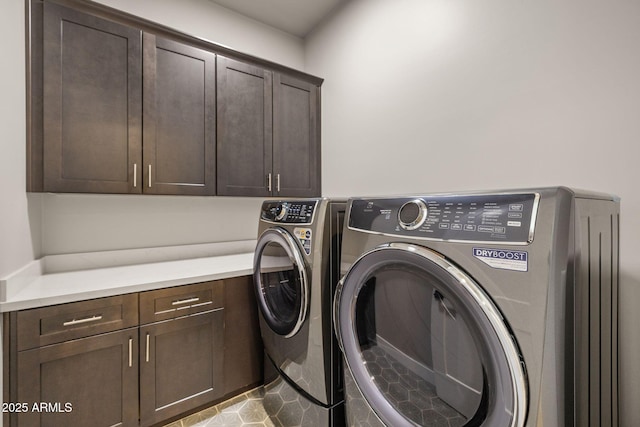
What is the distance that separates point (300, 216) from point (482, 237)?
88 cm

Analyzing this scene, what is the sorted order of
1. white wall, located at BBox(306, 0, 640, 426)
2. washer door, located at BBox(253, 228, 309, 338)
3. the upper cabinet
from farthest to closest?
the upper cabinet
washer door, located at BBox(253, 228, 309, 338)
white wall, located at BBox(306, 0, 640, 426)

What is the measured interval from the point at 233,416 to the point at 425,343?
1442 mm

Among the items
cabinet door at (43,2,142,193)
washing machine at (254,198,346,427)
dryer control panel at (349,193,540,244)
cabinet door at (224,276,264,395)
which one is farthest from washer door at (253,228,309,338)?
cabinet door at (43,2,142,193)

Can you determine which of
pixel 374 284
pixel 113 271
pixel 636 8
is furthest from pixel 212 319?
pixel 636 8

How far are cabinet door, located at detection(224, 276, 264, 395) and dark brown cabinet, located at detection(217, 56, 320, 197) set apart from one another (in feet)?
2.34

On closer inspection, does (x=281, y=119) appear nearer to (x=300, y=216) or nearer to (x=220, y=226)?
(x=220, y=226)

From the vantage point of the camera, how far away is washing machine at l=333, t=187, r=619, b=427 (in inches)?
26.5

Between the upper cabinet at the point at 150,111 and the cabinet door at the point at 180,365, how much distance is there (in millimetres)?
849

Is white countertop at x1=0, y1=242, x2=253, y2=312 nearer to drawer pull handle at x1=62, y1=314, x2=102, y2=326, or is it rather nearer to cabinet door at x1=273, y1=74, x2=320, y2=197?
drawer pull handle at x1=62, y1=314, x2=102, y2=326

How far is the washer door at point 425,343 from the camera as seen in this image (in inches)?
28.8

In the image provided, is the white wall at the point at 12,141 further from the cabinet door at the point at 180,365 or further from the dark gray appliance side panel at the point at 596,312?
the dark gray appliance side panel at the point at 596,312

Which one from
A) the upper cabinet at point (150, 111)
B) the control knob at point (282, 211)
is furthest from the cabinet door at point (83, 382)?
the control knob at point (282, 211)

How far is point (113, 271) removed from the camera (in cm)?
188

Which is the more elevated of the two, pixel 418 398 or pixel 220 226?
pixel 220 226
